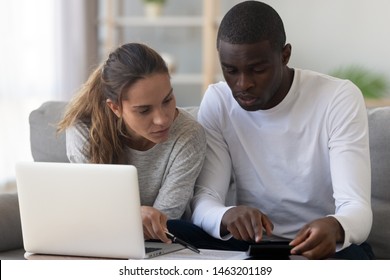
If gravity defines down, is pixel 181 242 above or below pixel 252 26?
below

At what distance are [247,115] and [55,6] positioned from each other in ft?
8.73

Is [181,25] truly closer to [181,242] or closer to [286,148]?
[286,148]

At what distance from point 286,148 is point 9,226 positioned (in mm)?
741

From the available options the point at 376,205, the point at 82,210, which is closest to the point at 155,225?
the point at 82,210

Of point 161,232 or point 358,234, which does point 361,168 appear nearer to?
point 358,234

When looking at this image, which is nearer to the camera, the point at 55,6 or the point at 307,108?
the point at 307,108

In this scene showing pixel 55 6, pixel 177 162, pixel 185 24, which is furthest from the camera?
pixel 185 24

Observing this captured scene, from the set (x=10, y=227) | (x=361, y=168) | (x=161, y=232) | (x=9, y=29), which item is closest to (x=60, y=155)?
(x=10, y=227)

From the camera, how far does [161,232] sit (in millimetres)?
1691

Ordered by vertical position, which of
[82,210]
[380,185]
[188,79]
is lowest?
[188,79]

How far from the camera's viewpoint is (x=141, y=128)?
191cm

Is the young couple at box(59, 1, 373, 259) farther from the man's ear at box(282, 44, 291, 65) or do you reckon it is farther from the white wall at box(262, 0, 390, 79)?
the white wall at box(262, 0, 390, 79)

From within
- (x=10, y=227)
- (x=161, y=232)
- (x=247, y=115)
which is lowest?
(x=10, y=227)

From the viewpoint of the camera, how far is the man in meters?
1.84
